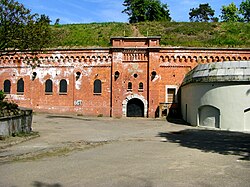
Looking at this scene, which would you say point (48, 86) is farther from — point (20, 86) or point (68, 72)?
point (20, 86)

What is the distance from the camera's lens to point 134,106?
27.1m

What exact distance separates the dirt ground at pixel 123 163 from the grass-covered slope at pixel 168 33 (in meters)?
18.0

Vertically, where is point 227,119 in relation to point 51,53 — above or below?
below

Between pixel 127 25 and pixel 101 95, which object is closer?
pixel 101 95

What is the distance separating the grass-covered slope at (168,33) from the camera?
3012cm

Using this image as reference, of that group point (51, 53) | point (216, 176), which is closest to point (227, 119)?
point (216, 176)

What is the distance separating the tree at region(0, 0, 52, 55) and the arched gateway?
41.2 feet

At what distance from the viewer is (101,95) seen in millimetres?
27156

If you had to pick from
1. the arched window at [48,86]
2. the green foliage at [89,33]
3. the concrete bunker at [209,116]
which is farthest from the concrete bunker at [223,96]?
the arched window at [48,86]

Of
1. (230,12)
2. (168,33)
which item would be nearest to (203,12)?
(230,12)

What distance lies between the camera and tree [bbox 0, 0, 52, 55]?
13.8 m

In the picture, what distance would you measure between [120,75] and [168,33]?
930 centimetres

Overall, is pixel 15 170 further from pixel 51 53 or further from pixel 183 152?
pixel 51 53

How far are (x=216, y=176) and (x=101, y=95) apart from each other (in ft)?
66.9
